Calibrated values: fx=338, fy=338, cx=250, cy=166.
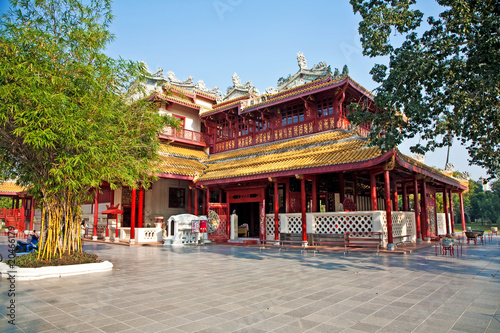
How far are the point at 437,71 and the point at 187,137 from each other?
13577mm

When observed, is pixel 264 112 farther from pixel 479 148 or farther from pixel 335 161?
pixel 479 148

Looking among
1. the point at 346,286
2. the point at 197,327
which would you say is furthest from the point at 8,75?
the point at 346,286

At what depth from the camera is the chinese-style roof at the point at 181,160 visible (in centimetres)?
1576

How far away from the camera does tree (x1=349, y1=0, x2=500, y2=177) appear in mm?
7703

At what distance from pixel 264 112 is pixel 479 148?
943 cm

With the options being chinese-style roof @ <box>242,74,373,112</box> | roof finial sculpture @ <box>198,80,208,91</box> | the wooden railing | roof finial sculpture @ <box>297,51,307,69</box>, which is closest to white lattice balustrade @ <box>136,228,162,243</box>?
the wooden railing

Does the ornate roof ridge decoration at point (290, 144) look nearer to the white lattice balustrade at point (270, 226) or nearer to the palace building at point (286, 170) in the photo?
the palace building at point (286, 170)

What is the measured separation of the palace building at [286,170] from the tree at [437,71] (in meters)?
1.50

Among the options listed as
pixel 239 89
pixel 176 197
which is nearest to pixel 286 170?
pixel 176 197

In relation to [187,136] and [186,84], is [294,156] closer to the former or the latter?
[187,136]

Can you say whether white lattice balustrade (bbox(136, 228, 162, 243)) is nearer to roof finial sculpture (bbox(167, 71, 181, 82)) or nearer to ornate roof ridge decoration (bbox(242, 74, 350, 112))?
ornate roof ridge decoration (bbox(242, 74, 350, 112))

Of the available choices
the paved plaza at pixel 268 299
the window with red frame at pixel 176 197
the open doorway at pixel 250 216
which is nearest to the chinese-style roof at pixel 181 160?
the window with red frame at pixel 176 197

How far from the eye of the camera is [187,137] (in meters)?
19.2

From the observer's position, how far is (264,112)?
55.9 feet
